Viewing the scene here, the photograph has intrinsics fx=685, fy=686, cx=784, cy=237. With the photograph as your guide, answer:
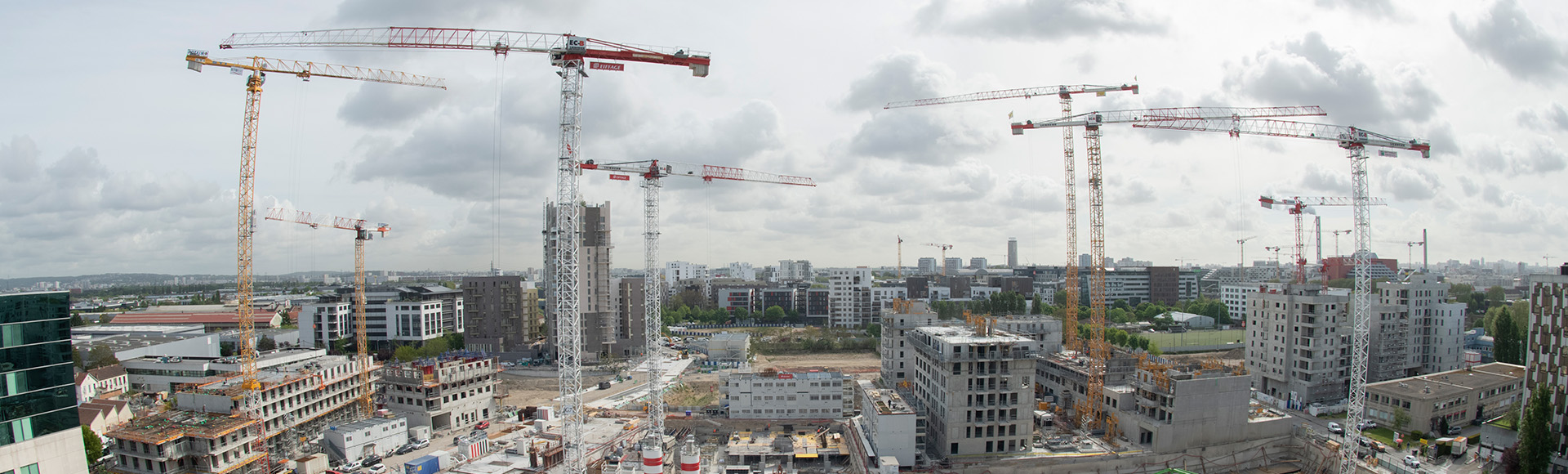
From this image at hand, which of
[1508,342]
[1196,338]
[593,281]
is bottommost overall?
[1196,338]

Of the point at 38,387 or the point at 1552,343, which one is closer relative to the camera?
the point at 38,387

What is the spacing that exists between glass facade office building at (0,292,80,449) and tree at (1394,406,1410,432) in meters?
50.5

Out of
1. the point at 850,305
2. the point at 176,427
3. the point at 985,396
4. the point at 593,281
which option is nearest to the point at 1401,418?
the point at 985,396

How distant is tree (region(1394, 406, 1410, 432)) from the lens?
32.0 metres

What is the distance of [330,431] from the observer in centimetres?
3003

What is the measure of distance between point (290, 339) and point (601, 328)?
28.9 metres

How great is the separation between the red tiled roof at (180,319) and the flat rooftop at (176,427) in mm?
51404

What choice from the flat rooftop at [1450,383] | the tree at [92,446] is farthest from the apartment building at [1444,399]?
the tree at [92,446]

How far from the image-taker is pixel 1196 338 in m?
64.9

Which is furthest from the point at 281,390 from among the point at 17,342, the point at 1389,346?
the point at 1389,346

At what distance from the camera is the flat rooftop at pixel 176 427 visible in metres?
25.1

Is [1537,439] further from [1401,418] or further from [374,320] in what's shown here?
[374,320]

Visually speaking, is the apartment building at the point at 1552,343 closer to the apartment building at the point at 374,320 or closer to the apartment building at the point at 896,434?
the apartment building at the point at 896,434

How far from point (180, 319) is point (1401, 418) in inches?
4002
